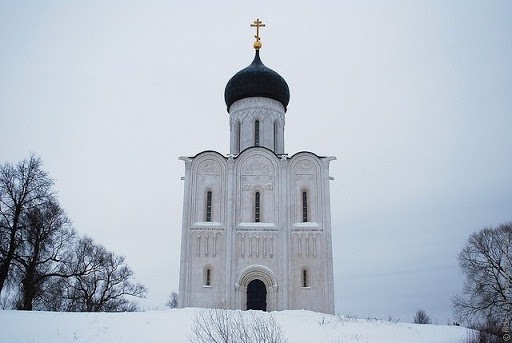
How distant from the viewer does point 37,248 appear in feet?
63.1

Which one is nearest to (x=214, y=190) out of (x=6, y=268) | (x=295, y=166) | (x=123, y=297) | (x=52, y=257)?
(x=295, y=166)

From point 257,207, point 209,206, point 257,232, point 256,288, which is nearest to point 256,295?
point 256,288

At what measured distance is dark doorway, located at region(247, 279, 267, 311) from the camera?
20.4 m

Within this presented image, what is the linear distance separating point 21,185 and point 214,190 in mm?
7468

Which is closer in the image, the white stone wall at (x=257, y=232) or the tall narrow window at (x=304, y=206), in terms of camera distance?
the white stone wall at (x=257, y=232)

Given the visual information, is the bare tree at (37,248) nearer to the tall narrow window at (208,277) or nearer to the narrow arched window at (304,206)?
the tall narrow window at (208,277)

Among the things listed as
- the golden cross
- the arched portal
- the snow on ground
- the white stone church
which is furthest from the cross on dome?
the snow on ground

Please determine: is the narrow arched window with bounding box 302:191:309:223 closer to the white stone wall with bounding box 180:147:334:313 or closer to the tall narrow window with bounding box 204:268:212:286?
the white stone wall with bounding box 180:147:334:313

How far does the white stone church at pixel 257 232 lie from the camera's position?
2020cm

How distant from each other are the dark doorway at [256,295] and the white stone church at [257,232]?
0.04 m

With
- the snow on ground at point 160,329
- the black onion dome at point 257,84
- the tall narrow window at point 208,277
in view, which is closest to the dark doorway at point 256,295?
the tall narrow window at point 208,277

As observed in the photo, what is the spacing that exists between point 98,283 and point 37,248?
36.1 ft

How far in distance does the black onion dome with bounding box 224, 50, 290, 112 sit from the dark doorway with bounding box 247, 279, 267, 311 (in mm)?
9081

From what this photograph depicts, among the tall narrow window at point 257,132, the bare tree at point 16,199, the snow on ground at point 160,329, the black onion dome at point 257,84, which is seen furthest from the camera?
the black onion dome at point 257,84
